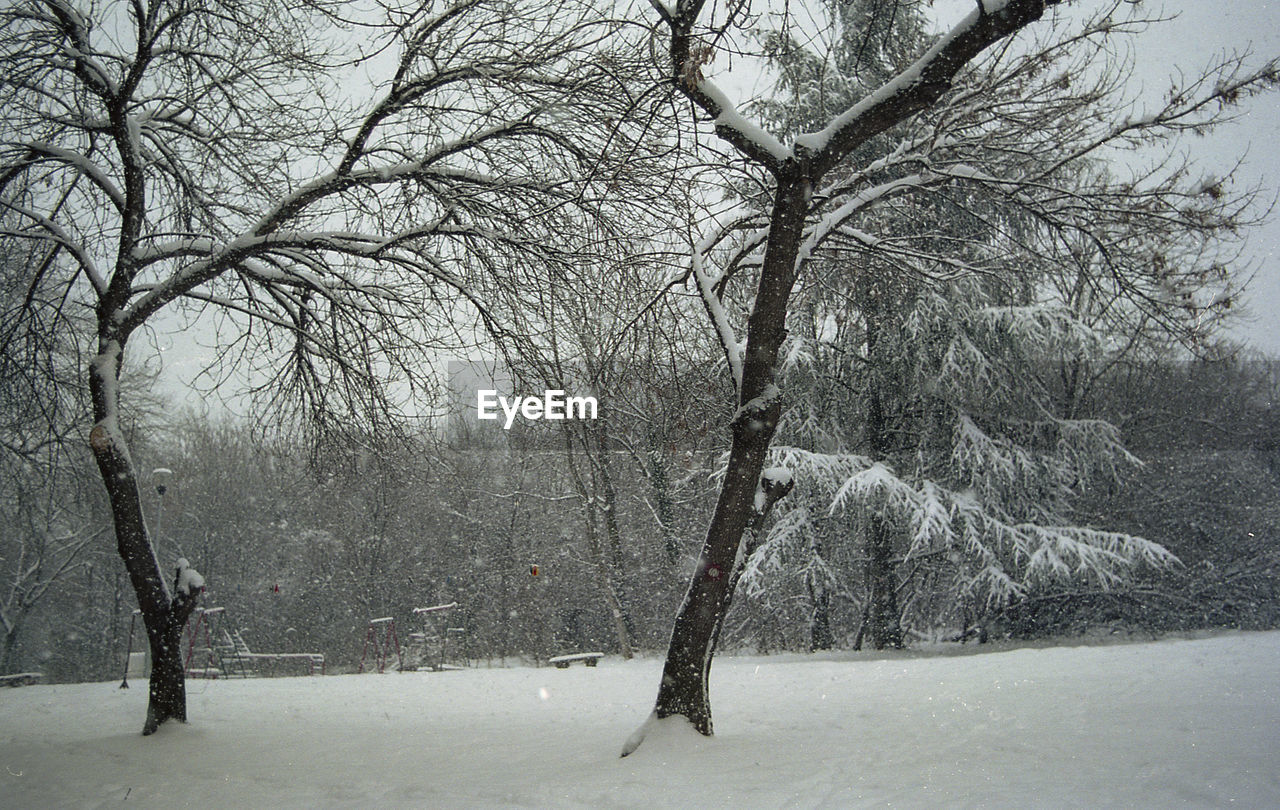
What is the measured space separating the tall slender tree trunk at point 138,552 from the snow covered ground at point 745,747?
0.25m

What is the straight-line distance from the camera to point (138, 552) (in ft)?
17.0

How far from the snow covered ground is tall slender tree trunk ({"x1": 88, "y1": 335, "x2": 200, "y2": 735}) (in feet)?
0.81

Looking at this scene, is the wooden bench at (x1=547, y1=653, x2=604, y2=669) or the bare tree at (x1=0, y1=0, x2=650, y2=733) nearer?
the bare tree at (x1=0, y1=0, x2=650, y2=733)

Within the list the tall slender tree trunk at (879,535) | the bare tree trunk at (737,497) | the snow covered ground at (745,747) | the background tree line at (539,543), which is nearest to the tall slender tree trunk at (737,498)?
the bare tree trunk at (737,497)

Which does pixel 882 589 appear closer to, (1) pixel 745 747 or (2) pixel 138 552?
(1) pixel 745 747

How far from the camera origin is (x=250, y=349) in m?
6.04

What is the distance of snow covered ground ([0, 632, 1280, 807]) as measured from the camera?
3.34 m

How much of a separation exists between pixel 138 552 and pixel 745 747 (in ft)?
13.2

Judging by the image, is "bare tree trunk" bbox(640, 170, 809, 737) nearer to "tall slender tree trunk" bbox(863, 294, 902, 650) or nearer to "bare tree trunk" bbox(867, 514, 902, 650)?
"tall slender tree trunk" bbox(863, 294, 902, 650)

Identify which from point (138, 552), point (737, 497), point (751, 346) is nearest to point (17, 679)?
point (138, 552)

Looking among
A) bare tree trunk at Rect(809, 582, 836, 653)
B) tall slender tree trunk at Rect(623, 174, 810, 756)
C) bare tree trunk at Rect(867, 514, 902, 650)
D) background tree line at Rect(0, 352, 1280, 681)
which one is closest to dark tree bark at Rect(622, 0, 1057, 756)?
tall slender tree trunk at Rect(623, 174, 810, 756)

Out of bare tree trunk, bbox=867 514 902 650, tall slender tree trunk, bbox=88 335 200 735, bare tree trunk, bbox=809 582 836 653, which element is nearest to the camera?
tall slender tree trunk, bbox=88 335 200 735

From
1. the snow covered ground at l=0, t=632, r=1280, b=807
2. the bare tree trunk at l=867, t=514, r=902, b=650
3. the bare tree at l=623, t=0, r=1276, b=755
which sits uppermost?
the bare tree at l=623, t=0, r=1276, b=755

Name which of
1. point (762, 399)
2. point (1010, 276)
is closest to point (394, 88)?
point (762, 399)
